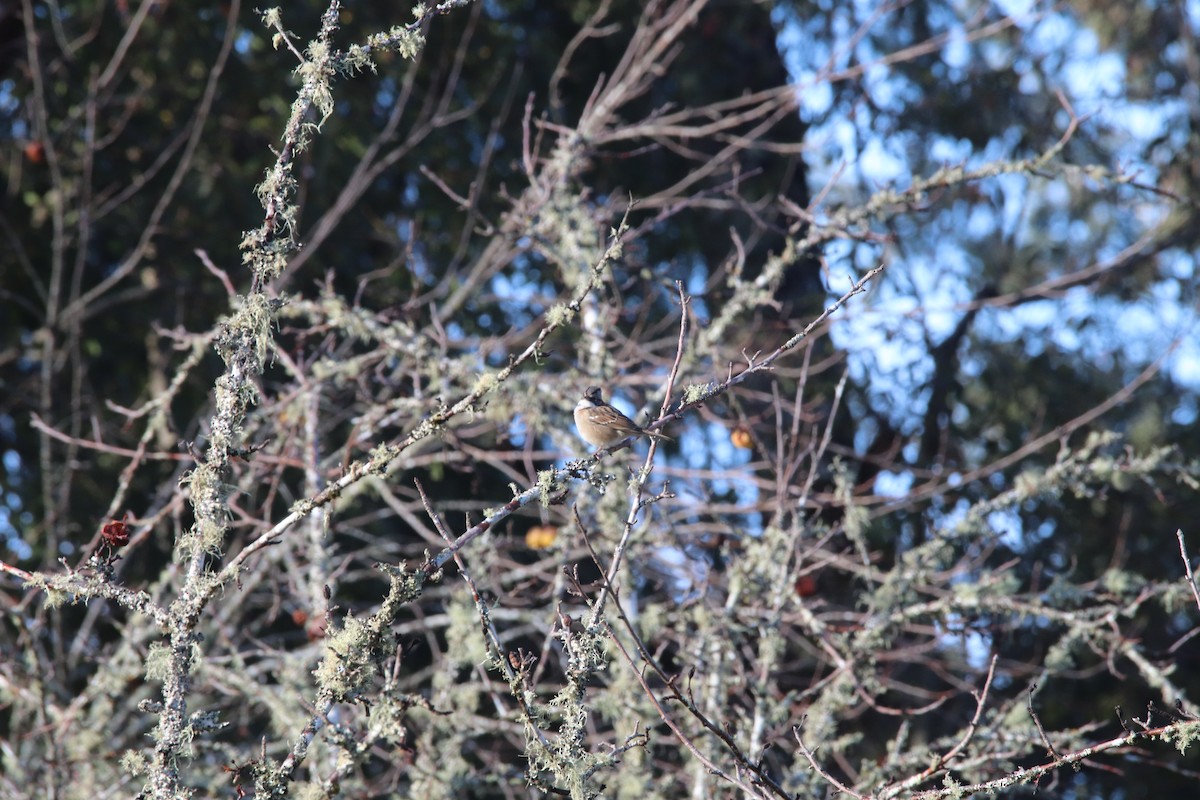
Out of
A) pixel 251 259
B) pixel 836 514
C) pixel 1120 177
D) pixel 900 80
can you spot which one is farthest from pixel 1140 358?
pixel 251 259

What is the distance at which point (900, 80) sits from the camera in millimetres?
9445

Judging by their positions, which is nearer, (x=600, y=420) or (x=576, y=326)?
(x=600, y=420)

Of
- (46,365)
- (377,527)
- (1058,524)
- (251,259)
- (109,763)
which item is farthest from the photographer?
(1058,524)

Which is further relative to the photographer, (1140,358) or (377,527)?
(1140,358)

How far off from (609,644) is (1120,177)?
2413mm

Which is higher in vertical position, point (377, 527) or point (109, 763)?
point (377, 527)

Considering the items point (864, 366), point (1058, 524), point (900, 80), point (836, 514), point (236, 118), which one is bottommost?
point (1058, 524)

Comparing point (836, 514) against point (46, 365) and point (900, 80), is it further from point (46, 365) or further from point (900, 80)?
point (46, 365)

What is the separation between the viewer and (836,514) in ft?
24.6

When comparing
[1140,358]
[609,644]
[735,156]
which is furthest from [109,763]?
[1140,358]

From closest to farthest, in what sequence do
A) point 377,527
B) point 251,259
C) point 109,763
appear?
point 251,259 < point 109,763 < point 377,527

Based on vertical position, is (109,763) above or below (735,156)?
below

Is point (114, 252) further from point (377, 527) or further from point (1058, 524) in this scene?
point (1058, 524)

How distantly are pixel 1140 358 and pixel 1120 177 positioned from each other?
632 cm
